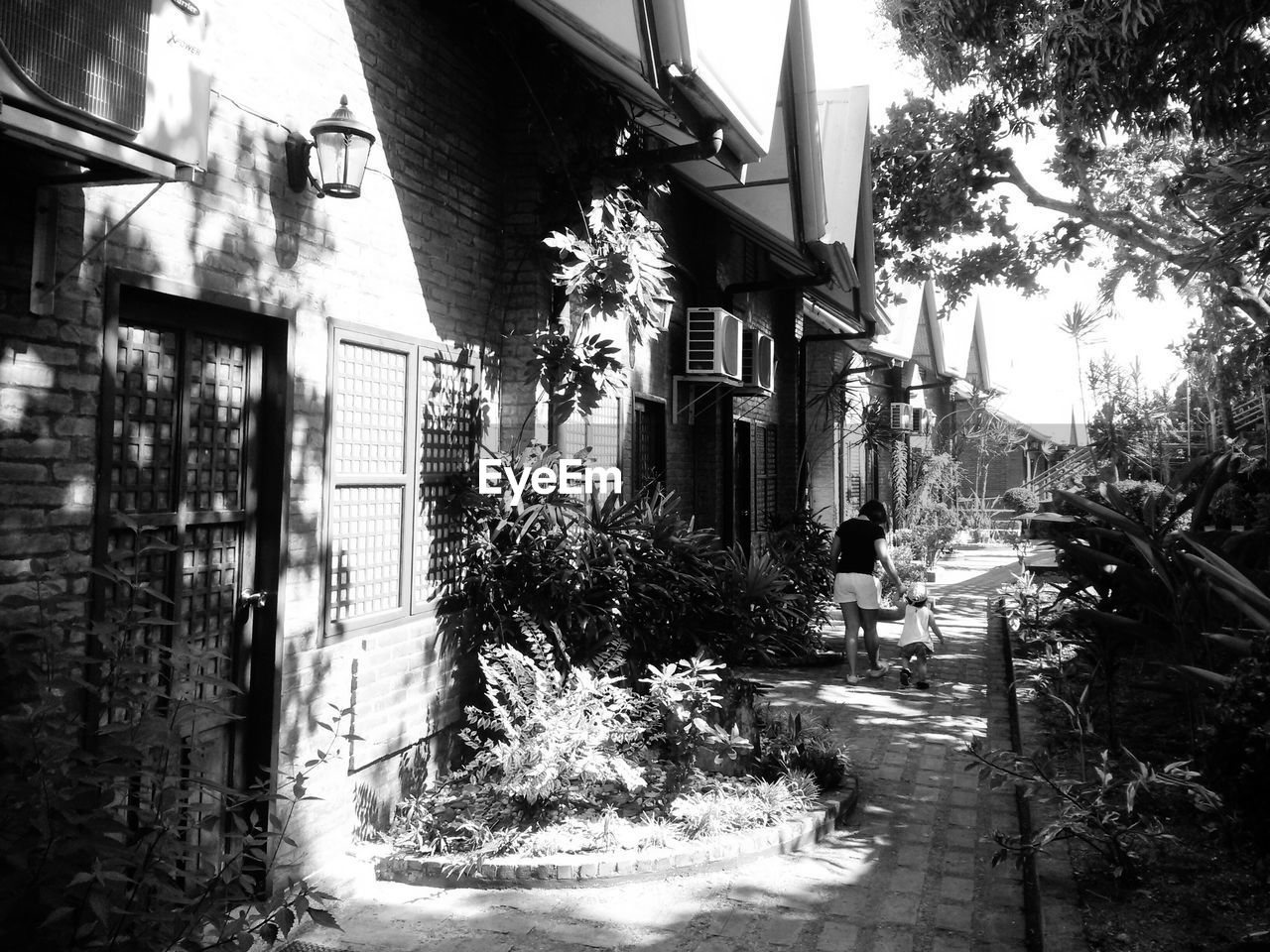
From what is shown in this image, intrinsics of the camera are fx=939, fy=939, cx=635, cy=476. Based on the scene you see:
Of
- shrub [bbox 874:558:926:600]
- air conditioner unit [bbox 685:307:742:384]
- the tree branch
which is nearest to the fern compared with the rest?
air conditioner unit [bbox 685:307:742:384]

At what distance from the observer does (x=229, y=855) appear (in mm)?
2875

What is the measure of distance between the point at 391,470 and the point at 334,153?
5.66 feet

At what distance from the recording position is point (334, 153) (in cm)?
439

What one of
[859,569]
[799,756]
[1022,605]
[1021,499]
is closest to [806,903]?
[799,756]

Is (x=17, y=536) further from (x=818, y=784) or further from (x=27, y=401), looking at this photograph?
(x=818, y=784)

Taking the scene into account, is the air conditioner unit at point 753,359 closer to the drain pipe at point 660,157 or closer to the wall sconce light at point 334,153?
the drain pipe at point 660,157

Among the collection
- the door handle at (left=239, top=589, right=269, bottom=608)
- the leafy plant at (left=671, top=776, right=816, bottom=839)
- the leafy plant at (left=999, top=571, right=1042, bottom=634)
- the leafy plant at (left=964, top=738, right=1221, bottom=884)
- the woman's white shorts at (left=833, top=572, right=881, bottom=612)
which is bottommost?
the leafy plant at (left=671, top=776, right=816, bottom=839)

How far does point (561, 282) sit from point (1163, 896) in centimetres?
462

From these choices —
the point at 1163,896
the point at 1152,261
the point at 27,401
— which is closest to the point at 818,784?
the point at 1163,896

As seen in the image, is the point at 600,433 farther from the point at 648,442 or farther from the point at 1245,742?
the point at 1245,742

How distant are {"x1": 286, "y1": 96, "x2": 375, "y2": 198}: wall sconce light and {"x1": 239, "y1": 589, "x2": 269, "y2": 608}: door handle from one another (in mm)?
1876

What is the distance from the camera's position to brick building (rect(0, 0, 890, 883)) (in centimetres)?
307

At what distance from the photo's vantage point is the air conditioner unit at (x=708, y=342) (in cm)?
1007

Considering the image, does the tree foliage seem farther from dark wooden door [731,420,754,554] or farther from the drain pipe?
dark wooden door [731,420,754,554]
